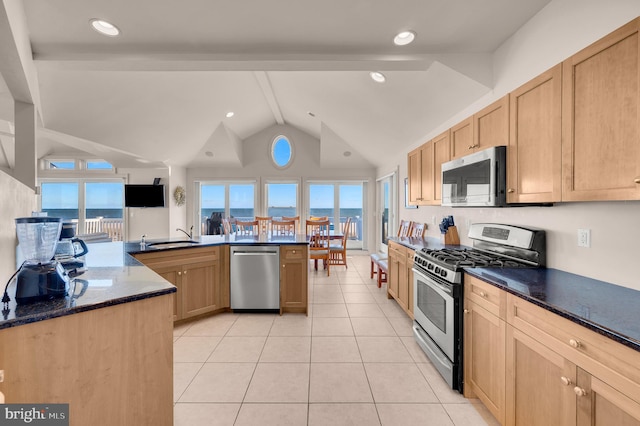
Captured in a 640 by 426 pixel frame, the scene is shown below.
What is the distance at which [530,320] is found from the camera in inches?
51.1

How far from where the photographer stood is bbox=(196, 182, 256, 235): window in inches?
284

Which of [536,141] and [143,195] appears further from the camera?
[143,195]

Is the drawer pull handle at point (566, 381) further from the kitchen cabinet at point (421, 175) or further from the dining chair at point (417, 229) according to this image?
the dining chair at point (417, 229)

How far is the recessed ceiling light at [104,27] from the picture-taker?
181 cm

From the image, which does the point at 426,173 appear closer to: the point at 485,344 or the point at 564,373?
the point at 485,344

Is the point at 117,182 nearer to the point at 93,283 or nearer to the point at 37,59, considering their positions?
the point at 37,59

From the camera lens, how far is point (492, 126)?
6.84 feet

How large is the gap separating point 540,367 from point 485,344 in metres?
0.40

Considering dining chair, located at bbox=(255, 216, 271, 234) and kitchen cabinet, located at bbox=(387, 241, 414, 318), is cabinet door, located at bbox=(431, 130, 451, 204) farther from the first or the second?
dining chair, located at bbox=(255, 216, 271, 234)

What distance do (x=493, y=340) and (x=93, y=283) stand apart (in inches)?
→ 87.1

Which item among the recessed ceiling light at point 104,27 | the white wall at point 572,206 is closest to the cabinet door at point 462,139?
the white wall at point 572,206

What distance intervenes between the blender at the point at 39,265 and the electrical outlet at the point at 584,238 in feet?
8.81

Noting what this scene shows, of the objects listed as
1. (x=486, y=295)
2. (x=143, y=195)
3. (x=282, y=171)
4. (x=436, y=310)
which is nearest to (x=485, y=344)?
(x=486, y=295)
